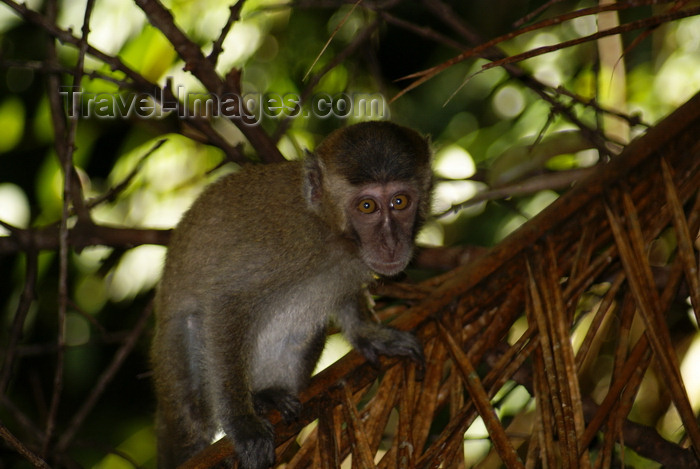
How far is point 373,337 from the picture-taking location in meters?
4.56

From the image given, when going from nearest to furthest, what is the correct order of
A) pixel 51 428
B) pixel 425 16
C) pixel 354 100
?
1. pixel 51 428
2. pixel 354 100
3. pixel 425 16

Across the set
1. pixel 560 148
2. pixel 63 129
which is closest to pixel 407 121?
pixel 560 148

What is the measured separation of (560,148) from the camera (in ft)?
16.7

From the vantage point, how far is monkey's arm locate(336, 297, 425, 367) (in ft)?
12.4

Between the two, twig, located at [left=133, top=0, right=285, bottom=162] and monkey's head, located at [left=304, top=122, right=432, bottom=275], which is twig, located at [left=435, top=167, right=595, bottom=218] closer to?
monkey's head, located at [left=304, top=122, right=432, bottom=275]

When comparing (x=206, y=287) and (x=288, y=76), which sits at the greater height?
(x=288, y=76)

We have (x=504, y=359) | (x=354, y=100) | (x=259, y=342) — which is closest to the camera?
(x=504, y=359)

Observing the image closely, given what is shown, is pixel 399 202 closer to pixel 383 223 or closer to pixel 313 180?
pixel 383 223

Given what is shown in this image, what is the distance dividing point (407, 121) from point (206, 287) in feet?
11.1

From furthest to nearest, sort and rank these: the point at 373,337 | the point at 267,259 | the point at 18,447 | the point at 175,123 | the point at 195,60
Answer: the point at 175,123 → the point at 195,60 → the point at 373,337 → the point at 267,259 → the point at 18,447

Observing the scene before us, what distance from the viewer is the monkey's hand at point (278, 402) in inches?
152

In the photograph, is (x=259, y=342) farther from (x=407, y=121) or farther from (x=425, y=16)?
(x=425, y=16)

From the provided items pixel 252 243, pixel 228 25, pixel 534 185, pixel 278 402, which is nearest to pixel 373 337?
pixel 278 402

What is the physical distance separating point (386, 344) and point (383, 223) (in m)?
0.74
